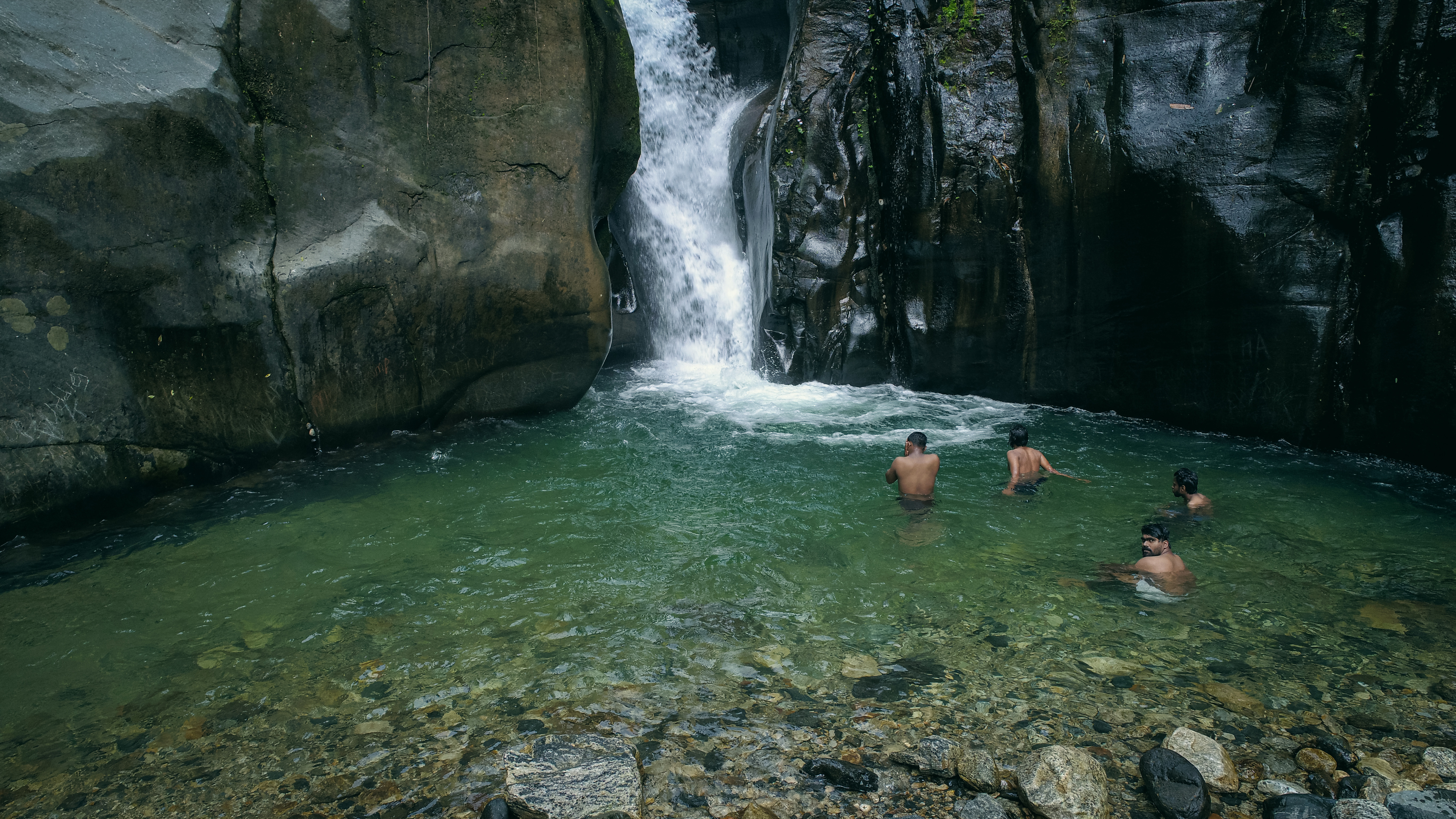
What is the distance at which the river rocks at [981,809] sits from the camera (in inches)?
116

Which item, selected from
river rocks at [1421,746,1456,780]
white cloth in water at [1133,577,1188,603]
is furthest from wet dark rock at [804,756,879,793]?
white cloth in water at [1133,577,1188,603]

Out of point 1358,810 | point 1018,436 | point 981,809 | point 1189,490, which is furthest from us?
point 1018,436

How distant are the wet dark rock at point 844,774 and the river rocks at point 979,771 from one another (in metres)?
0.35

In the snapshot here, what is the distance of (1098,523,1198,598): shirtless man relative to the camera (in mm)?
4918

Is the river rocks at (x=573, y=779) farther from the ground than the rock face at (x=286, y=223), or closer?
closer

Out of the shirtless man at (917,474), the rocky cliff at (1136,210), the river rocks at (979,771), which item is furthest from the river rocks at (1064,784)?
the rocky cliff at (1136,210)

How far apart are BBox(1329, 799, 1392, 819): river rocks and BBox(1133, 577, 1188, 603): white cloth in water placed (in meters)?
1.98

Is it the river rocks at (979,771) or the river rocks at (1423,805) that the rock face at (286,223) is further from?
the river rocks at (1423,805)

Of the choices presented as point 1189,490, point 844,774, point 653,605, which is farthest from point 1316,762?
Answer: point 653,605

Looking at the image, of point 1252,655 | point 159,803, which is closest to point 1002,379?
point 1252,655

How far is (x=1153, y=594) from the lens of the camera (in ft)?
16.0

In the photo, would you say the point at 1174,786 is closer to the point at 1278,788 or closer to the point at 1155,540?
the point at 1278,788

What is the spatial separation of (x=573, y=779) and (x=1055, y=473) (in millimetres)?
5242

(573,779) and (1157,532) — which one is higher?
(1157,532)
